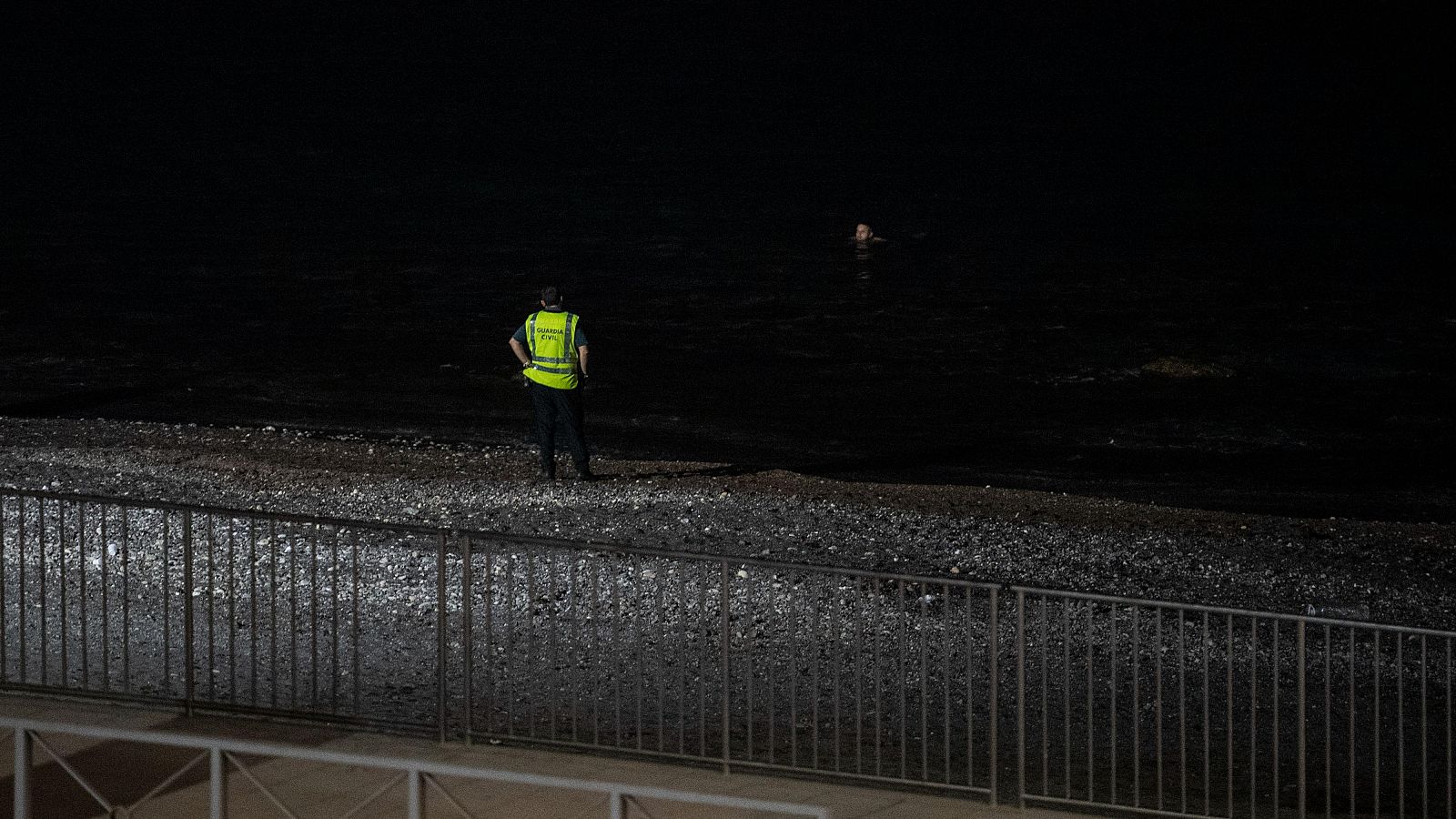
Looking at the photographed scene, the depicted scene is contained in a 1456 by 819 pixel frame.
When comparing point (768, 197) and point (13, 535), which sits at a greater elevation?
point (768, 197)

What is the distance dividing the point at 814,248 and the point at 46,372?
17.5 m

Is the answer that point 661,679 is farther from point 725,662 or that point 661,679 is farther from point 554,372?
point 554,372

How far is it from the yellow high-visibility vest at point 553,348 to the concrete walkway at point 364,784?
23.0 feet

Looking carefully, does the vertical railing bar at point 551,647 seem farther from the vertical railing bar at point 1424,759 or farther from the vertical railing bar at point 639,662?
the vertical railing bar at point 1424,759

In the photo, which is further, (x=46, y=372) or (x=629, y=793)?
(x=46, y=372)

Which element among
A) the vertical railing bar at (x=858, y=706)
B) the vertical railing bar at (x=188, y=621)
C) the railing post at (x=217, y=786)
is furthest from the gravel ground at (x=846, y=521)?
the railing post at (x=217, y=786)

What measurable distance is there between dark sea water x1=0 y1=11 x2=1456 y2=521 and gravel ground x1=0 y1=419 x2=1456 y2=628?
2775 millimetres

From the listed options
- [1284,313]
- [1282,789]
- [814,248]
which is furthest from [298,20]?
[1282,789]

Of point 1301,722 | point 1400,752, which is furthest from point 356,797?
point 1400,752

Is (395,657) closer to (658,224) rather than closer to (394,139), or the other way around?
(658,224)

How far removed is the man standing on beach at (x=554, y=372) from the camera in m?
16.6

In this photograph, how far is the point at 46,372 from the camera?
25.6 metres

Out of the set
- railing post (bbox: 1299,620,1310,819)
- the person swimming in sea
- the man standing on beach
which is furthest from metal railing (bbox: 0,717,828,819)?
the person swimming in sea

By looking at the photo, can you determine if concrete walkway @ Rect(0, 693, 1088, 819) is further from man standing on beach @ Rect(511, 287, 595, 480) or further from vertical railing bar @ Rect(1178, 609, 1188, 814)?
man standing on beach @ Rect(511, 287, 595, 480)
